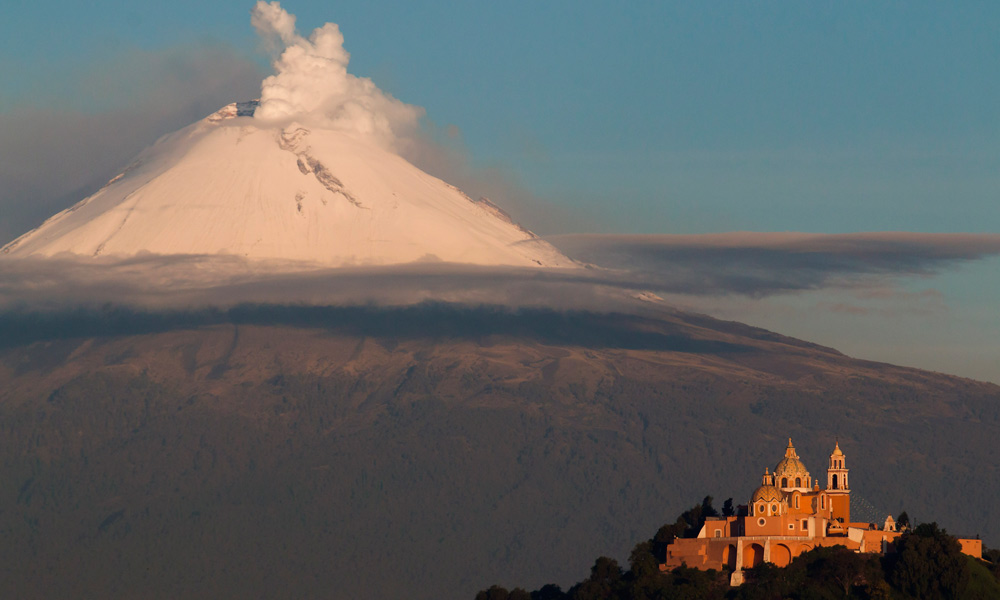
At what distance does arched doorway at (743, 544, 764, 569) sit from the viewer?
110 meters

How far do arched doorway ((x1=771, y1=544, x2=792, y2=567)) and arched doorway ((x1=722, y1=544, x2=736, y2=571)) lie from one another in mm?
2520

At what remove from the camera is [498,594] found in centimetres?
12762

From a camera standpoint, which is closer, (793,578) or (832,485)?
(793,578)

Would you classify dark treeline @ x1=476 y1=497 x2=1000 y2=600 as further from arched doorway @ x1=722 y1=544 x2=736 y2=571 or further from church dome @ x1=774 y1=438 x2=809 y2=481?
church dome @ x1=774 y1=438 x2=809 y2=481

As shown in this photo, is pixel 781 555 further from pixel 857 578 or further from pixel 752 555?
pixel 857 578

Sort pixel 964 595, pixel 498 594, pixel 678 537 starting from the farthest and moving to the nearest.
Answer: pixel 498 594
pixel 678 537
pixel 964 595

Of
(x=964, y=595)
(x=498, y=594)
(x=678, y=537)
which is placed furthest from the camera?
(x=498, y=594)

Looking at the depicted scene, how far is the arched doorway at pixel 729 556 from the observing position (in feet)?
361

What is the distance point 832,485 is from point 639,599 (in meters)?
18.2

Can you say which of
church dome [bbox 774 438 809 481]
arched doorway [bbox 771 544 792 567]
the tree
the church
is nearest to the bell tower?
the church

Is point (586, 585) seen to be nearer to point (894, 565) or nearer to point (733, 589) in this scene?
point (733, 589)

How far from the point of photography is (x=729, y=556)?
110 m

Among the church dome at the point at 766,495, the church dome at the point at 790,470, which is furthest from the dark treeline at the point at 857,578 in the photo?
the church dome at the point at 790,470

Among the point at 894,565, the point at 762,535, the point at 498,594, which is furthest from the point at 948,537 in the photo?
the point at 498,594
